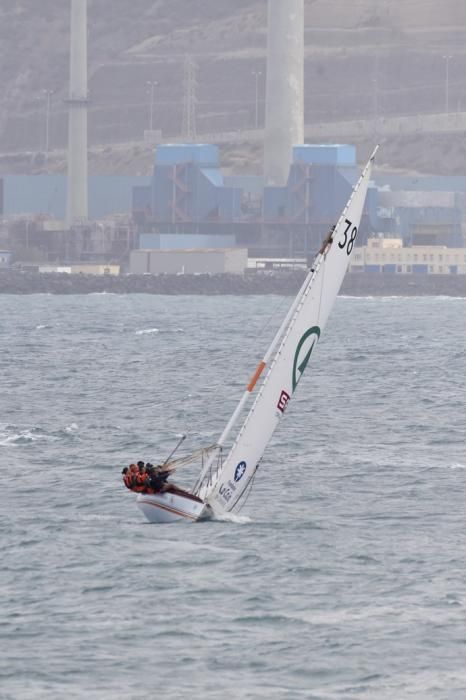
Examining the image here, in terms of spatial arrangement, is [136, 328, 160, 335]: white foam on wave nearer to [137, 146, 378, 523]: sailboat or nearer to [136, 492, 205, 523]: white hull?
[137, 146, 378, 523]: sailboat

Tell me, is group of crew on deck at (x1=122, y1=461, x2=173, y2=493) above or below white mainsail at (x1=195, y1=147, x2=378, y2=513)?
below

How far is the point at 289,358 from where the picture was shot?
45719mm

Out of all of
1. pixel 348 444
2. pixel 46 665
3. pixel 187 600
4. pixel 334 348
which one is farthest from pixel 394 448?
pixel 334 348

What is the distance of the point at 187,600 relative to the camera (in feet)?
126

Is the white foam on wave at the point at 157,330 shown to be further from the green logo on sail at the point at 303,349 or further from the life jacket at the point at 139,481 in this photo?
the life jacket at the point at 139,481

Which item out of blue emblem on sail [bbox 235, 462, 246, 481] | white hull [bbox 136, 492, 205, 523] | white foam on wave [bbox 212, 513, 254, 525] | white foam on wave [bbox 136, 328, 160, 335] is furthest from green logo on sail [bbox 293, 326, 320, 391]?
white foam on wave [bbox 136, 328, 160, 335]

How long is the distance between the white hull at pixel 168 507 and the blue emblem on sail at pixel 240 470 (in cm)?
131

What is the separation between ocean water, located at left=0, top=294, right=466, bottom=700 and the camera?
33281 mm

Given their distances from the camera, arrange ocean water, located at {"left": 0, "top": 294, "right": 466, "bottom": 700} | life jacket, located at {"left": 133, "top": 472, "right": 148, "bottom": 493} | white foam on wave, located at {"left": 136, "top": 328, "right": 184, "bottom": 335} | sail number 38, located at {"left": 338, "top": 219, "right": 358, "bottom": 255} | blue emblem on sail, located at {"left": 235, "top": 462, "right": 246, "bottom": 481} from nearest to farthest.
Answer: ocean water, located at {"left": 0, "top": 294, "right": 466, "bottom": 700} < life jacket, located at {"left": 133, "top": 472, "right": 148, "bottom": 493} < blue emblem on sail, located at {"left": 235, "top": 462, "right": 246, "bottom": 481} < sail number 38, located at {"left": 338, "top": 219, "right": 358, "bottom": 255} < white foam on wave, located at {"left": 136, "top": 328, "right": 184, "bottom": 335}

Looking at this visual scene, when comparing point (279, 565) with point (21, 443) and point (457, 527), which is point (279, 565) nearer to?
point (457, 527)

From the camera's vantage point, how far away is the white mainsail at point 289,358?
45438mm

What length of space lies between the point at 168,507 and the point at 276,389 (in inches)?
178

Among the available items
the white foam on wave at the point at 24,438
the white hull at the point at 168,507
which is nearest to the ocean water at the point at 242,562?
the white foam on wave at the point at 24,438

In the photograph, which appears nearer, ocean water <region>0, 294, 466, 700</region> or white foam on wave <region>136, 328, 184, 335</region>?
ocean water <region>0, 294, 466, 700</region>
